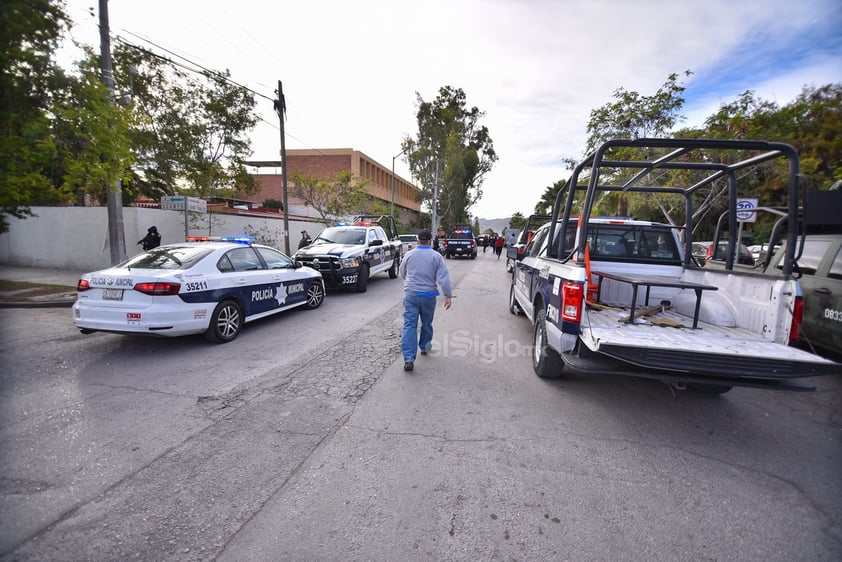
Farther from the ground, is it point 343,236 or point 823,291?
point 343,236

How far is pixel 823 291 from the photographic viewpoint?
16.2ft

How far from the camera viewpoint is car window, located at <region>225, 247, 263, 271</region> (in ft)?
20.5

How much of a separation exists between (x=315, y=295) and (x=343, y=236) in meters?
3.59

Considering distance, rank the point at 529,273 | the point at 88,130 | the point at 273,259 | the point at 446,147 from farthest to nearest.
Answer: the point at 446,147, the point at 88,130, the point at 273,259, the point at 529,273

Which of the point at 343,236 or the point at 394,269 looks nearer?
the point at 343,236

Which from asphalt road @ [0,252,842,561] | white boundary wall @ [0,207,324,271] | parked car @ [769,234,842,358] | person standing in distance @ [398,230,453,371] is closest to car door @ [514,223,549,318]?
asphalt road @ [0,252,842,561]

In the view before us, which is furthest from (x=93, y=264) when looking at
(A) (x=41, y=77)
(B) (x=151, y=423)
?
(B) (x=151, y=423)

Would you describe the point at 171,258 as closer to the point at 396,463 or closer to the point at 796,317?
the point at 396,463

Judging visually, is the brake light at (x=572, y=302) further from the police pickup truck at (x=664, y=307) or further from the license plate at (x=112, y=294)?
the license plate at (x=112, y=294)

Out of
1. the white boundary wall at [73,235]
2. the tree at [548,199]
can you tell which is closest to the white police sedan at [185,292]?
the white boundary wall at [73,235]

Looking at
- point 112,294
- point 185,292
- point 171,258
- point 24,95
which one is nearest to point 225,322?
point 185,292

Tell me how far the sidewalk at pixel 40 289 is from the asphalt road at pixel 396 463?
4.07 m

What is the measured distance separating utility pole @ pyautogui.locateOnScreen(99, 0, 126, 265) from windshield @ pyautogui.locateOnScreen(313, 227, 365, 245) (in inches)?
200

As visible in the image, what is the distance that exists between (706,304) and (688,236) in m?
1.29
